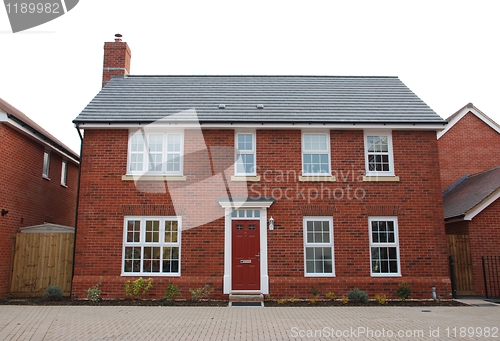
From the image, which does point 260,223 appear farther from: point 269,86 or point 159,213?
point 269,86

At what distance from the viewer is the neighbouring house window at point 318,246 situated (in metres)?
14.6

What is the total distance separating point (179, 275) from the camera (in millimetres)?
14367

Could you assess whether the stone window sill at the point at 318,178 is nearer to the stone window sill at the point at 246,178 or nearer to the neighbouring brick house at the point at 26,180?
the stone window sill at the point at 246,178

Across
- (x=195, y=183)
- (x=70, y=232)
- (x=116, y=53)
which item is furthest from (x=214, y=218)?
(x=116, y=53)

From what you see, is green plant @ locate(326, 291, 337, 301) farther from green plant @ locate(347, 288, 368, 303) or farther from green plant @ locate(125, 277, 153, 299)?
green plant @ locate(125, 277, 153, 299)

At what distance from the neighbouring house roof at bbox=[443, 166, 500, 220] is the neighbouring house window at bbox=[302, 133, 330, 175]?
526 centimetres

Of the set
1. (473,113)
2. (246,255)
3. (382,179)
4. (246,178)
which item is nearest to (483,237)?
(382,179)

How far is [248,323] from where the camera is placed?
1051 cm

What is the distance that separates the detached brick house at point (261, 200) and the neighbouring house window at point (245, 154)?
36 millimetres

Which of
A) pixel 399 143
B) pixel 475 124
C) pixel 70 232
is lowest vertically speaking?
pixel 70 232

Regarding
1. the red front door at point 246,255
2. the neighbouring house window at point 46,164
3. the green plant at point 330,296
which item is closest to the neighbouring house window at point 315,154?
the red front door at point 246,255

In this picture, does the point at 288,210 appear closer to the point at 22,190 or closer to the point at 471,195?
the point at 471,195

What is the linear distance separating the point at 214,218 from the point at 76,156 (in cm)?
991

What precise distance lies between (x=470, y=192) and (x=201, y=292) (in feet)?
37.6
